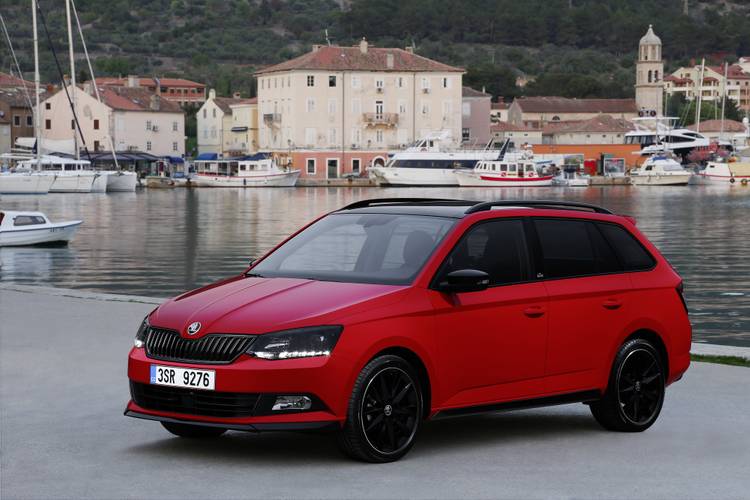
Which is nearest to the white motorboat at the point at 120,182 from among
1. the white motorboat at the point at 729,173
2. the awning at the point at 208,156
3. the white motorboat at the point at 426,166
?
the white motorboat at the point at 426,166

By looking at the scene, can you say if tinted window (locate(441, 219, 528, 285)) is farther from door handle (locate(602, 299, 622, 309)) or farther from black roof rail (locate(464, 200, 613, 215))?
door handle (locate(602, 299, 622, 309))

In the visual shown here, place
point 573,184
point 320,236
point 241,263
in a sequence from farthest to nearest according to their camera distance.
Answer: point 573,184, point 241,263, point 320,236

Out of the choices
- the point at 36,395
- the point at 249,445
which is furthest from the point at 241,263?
the point at 249,445

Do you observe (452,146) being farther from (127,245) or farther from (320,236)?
(320,236)

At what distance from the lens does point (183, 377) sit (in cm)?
827

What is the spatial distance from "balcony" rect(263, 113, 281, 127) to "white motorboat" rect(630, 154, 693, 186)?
3581 centimetres

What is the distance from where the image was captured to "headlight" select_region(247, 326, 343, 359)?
8.06 m

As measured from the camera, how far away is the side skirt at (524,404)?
28.9 feet

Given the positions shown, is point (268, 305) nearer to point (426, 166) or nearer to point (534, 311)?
point (534, 311)

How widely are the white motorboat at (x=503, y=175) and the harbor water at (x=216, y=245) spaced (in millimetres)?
33101

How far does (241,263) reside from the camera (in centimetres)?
3753

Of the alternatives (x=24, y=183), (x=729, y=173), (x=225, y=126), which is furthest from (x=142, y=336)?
(x=225, y=126)

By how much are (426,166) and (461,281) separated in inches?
4911

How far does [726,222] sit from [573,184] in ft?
239
